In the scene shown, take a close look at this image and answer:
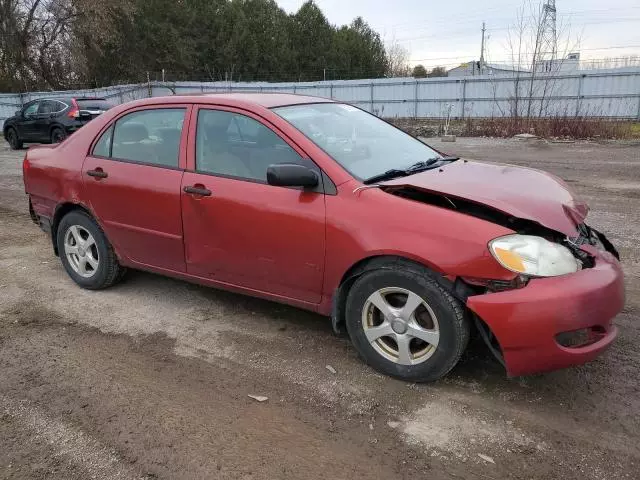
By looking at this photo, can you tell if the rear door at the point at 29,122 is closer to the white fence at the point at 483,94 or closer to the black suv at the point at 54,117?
the black suv at the point at 54,117

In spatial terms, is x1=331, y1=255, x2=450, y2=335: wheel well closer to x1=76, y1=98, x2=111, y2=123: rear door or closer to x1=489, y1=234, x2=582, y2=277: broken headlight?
x1=489, y1=234, x2=582, y2=277: broken headlight

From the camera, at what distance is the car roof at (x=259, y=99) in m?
3.88

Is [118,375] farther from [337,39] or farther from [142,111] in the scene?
[337,39]

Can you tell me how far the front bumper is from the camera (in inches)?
108

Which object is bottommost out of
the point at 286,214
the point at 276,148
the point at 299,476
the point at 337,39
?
the point at 299,476

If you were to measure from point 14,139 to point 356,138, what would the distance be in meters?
17.0

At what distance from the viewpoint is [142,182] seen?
410 centimetres

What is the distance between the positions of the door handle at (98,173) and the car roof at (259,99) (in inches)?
34.1

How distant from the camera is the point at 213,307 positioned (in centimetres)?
442

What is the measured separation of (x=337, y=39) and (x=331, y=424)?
5712cm

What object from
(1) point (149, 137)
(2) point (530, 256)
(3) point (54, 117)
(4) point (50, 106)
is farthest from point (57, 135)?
(2) point (530, 256)

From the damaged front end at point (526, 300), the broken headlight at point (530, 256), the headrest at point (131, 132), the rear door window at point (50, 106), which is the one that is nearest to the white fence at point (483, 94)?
the rear door window at point (50, 106)

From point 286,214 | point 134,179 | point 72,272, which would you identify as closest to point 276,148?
point 286,214

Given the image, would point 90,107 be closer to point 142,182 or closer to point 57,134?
point 57,134
